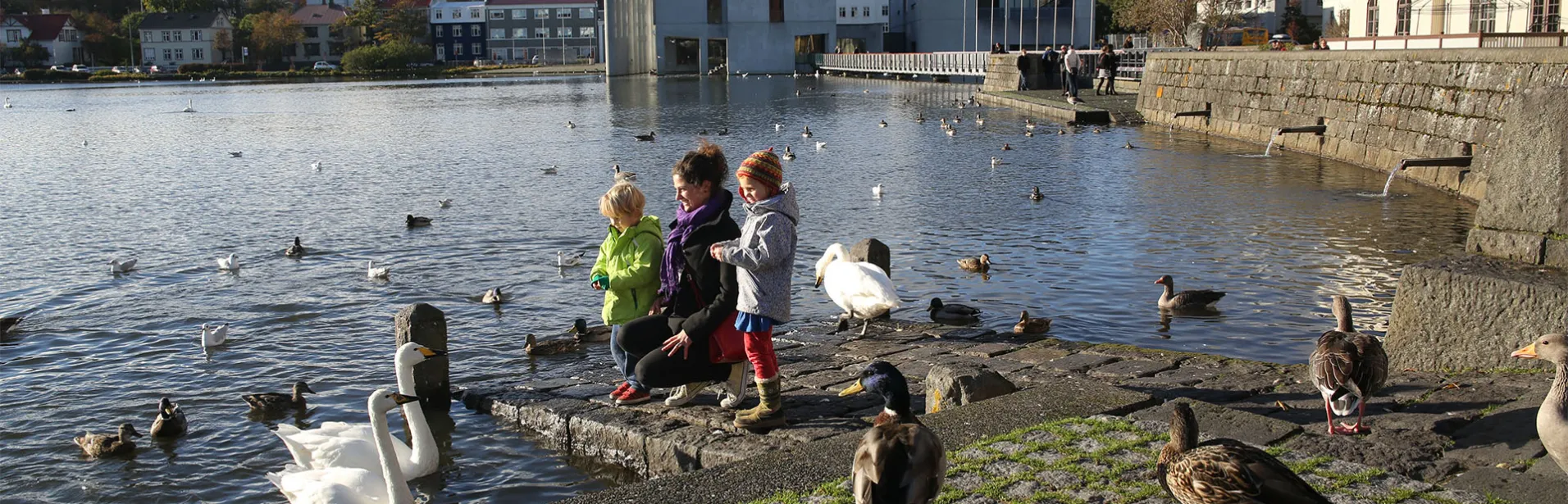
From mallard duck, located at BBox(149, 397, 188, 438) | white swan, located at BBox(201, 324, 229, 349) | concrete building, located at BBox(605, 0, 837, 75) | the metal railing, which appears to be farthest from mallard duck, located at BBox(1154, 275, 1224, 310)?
concrete building, located at BBox(605, 0, 837, 75)

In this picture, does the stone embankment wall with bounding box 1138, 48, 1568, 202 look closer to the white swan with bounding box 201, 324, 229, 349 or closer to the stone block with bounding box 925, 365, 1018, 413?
the stone block with bounding box 925, 365, 1018, 413

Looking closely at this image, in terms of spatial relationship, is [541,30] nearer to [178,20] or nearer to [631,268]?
[178,20]

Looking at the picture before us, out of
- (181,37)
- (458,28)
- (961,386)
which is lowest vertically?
(961,386)

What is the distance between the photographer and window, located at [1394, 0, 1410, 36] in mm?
34969

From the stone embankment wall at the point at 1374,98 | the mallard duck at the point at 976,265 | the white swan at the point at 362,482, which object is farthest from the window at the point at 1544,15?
the white swan at the point at 362,482

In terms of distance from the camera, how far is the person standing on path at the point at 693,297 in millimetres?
6078

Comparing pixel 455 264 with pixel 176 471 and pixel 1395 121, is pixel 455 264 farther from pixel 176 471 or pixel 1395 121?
pixel 1395 121

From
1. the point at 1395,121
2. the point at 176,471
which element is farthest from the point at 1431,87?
the point at 176,471

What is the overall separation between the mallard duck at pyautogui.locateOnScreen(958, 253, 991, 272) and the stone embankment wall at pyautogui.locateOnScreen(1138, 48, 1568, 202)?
618 cm

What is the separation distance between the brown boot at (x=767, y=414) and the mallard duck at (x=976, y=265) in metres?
6.66

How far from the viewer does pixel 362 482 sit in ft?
19.6

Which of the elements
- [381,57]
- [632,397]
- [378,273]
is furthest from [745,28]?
[632,397]

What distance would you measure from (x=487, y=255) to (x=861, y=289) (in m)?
7.08

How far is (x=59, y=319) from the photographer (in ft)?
38.4
